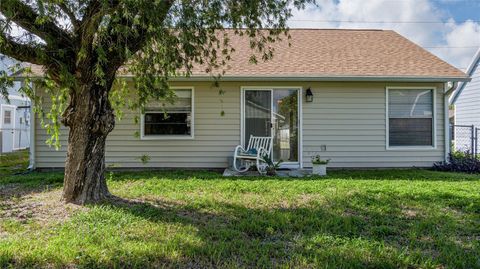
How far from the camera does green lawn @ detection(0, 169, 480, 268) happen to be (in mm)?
2986

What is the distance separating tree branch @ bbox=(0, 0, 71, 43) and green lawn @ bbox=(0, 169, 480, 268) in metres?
2.13

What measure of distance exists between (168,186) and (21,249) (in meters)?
3.19

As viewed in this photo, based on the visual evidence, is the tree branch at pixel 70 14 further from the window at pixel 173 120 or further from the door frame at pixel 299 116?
the door frame at pixel 299 116

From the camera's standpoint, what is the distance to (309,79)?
8.45 meters

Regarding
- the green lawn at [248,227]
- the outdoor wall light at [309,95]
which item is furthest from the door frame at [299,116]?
the green lawn at [248,227]

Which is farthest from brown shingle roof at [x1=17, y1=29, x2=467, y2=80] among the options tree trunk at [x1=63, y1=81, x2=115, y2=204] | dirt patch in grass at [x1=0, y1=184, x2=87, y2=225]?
dirt patch in grass at [x1=0, y1=184, x2=87, y2=225]

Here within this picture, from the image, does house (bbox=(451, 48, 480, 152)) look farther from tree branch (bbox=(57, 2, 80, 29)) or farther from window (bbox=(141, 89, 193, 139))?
tree branch (bbox=(57, 2, 80, 29))

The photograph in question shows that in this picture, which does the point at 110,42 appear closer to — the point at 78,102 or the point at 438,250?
the point at 78,102

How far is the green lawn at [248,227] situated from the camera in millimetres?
2986

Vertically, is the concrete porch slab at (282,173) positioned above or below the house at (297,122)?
below

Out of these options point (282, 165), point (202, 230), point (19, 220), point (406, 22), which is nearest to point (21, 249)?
point (19, 220)

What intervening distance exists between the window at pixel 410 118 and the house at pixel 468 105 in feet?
15.4

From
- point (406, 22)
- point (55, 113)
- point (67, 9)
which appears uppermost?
point (406, 22)

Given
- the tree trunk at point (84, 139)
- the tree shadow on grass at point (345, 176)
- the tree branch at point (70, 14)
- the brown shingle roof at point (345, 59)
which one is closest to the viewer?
the tree branch at point (70, 14)
